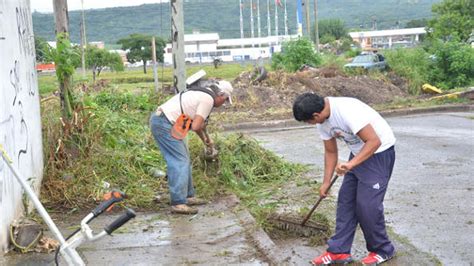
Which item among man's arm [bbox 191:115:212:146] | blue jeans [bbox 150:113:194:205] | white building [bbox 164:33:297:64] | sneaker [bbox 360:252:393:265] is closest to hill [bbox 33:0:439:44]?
white building [bbox 164:33:297:64]

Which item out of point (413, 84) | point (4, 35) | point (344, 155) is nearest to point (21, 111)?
point (4, 35)

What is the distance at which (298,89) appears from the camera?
2091 centimetres

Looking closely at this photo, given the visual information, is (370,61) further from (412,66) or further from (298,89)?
(298,89)

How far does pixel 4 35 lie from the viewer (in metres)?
5.63

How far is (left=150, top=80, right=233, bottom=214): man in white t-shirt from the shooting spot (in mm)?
6574

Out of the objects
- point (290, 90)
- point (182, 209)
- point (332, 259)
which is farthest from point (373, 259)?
point (290, 90)

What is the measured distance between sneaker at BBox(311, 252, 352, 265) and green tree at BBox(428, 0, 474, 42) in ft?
147

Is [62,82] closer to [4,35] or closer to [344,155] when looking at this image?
[4,35]

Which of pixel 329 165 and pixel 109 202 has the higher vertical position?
pixel 109 202

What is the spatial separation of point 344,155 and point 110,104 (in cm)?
432

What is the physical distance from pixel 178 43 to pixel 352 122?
370 cm

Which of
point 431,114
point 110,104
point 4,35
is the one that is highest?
point 4,35

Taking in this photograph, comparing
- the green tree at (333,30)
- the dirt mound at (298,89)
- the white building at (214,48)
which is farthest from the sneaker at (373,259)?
the green tree at (333,30)

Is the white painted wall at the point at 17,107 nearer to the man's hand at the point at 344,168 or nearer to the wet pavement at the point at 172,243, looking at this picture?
the wet pavement at the point at 172,243
